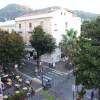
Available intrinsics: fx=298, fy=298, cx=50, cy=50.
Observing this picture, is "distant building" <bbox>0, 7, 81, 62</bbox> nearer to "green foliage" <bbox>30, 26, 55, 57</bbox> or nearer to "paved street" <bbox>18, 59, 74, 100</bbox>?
"green foliage" <bbox>30, 26, 55, 57</bbox>

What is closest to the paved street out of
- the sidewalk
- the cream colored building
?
Answer: the sidewalk

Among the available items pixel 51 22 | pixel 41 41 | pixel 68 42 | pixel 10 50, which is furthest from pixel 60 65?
pixel 10 50

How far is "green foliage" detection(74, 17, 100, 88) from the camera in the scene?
89.4 feet

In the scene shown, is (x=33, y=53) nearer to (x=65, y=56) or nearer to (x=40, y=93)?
(x=65, y=56)

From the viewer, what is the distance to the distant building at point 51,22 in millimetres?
50781

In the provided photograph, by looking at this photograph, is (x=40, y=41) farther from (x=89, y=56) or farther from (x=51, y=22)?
(x=89, y=56)

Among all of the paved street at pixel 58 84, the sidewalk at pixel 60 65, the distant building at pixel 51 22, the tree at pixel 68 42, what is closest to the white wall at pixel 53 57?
the distant building at pixel 51 22

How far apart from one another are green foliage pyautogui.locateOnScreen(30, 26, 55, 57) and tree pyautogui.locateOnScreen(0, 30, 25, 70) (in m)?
4.64

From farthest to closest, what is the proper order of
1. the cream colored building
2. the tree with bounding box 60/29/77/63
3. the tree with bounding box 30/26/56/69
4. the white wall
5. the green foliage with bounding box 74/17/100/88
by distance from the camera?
the white wall → the cream colored building → the tree with bounding box 60/29/77/63 → the tree with bounding box 30/26/56/69 → the green foliage with bounding box 74/17/100/88

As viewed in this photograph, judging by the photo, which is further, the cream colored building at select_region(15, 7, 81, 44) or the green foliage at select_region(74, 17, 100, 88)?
the cream colored building at select_region(15, 7, 81, 44)

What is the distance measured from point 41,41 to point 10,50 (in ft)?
23.3

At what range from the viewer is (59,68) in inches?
1885

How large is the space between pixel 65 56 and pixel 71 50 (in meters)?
4.40

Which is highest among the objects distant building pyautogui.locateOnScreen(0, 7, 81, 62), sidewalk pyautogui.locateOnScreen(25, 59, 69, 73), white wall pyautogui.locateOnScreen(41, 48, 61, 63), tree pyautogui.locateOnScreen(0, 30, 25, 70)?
distant building pyautogui.locateOnScreen(0, 7, 81, 62)
